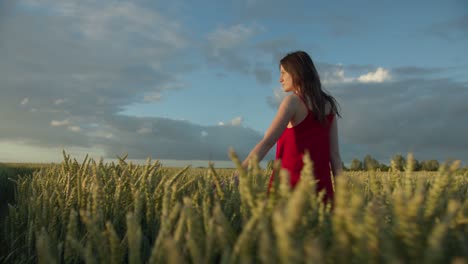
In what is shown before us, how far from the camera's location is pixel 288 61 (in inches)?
171

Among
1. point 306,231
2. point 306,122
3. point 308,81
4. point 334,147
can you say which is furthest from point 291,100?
point 306,231

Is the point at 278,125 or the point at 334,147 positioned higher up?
the point at 278,125

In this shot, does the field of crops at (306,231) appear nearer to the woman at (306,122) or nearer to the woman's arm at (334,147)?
the woman at (306,122)

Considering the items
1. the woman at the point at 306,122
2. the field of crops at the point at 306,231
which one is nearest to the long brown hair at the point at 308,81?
the woman at the point at 306,122

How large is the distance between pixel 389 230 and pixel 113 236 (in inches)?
28.5

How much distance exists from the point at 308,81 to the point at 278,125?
0.80 m

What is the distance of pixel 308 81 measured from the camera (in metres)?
4.20

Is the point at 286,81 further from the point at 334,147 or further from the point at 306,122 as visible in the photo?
the point at 334,147

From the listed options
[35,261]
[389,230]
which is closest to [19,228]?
[35,261]

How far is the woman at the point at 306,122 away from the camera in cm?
395

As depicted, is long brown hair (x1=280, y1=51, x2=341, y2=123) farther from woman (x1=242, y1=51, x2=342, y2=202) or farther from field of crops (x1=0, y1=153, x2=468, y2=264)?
field of crops (x1=0, y1=153, x2=468, y2=264)

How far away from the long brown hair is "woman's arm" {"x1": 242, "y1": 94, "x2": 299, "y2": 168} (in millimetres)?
243

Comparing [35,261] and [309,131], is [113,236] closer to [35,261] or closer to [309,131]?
[35,261]

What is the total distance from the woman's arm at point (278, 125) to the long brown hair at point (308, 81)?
0.24m
